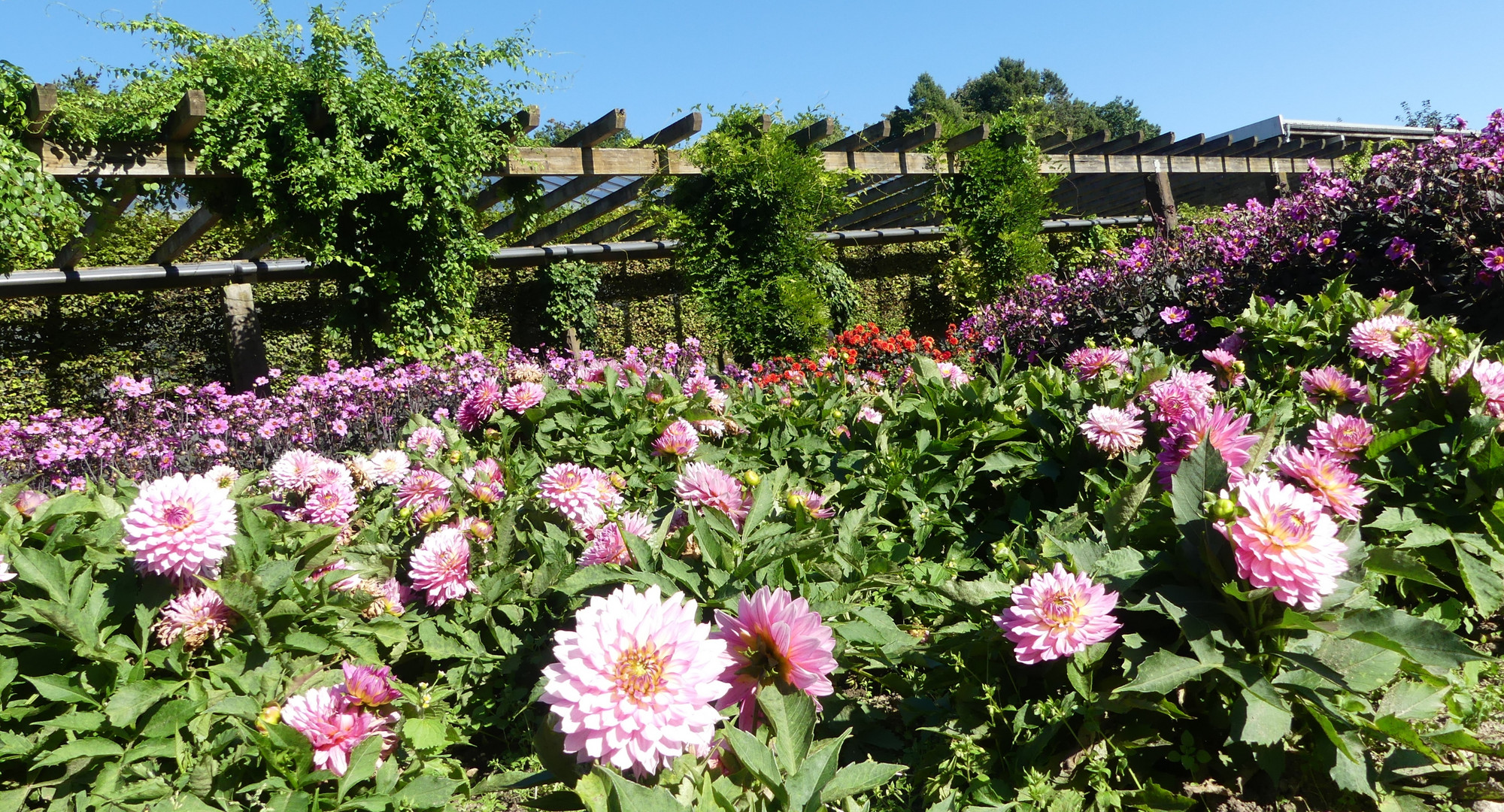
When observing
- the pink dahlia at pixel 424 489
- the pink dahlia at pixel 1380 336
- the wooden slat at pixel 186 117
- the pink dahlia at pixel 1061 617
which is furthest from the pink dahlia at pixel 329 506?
the wooden slat at pixel 186 117

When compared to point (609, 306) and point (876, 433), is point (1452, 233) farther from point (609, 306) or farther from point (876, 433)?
point (609, 306)

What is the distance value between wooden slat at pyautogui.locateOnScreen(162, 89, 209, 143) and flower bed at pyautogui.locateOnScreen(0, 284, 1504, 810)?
481 centimetres

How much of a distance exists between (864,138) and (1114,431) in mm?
7956

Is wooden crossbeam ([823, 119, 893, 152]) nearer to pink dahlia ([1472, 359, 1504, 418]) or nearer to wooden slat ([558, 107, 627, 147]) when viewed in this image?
wooden slat ([558, 107, 627, 147])

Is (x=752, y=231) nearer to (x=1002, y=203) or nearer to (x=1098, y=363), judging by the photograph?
(x=1002, y=203)

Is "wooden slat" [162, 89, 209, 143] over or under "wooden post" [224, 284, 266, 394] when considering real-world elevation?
over


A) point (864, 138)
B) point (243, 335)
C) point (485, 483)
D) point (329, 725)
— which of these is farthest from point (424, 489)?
point (864, 138)

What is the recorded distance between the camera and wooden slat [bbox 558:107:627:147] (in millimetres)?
6730

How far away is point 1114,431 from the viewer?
5.77 feet

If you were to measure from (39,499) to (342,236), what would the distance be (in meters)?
5.50

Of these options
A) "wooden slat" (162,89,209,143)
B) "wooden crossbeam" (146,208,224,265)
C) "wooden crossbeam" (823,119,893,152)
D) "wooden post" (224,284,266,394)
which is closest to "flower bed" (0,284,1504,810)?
"wooden slat" (162,89,209,143)

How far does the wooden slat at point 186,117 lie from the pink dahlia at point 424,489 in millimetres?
5103

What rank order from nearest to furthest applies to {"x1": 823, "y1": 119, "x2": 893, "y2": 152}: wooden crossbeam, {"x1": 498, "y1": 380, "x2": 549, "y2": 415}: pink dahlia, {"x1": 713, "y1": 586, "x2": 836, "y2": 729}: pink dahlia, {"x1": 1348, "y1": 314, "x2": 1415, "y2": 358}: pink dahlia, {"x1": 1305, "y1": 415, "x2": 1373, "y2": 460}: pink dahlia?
{"x1": 713, "y1": 586, "x2": 836, "y2": 729}: pink dahlia, {"x1": 1305, "y1": 415, "x2": 1373, "y2": 460}: pink dahlia, {"x1": 1348, "y1": 314, "x2": 1415, "y2": 358}: pink dahlia, {"x1": 498, "y1": 380, "x2": 549, "y2": 415}: pink dahlia, {"x1": 823, "y1": 119, "x2": 893, "y2": 152}: wooden crossbeam

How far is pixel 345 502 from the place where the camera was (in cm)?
192
